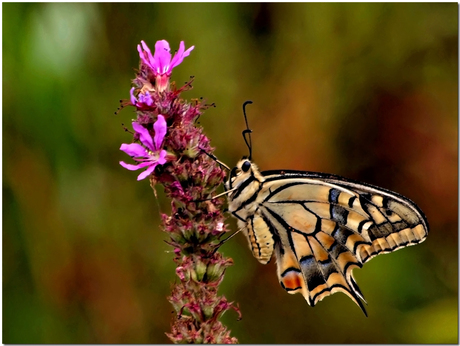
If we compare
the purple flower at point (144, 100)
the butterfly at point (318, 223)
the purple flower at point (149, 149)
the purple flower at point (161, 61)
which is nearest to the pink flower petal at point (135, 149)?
the purple flower at point (149, 149)

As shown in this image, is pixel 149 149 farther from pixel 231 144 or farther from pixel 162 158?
pixel 231 144

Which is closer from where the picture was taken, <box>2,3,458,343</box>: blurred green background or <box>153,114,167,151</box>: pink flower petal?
<box>153,114,167,151</box>: pink flower petal

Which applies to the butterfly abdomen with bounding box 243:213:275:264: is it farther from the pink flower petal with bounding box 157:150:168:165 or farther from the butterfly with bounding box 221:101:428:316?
the pink flower petal with bounding box 157:150:168:165

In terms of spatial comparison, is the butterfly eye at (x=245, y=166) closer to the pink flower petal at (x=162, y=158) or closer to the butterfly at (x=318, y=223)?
the butterfly at (x=318, y=223)

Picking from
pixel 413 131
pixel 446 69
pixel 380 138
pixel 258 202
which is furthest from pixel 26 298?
pixel 446 69

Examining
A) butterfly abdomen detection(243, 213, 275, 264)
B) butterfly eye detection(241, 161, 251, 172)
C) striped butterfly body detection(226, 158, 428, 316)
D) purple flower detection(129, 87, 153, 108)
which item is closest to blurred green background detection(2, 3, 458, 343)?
striped butterfly body detection(226, 158, 428, 316)

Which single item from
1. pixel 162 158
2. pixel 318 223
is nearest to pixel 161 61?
pixel 162 158

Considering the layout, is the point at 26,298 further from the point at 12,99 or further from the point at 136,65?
the point at 136,65
